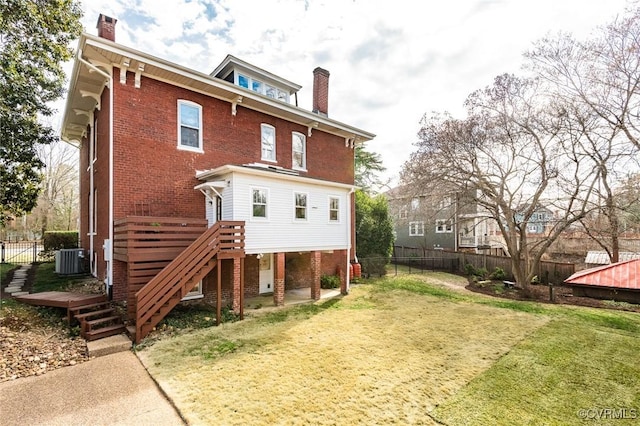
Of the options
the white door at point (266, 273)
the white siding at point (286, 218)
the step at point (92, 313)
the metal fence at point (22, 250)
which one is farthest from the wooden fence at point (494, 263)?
the metal fence at point (22, 250)

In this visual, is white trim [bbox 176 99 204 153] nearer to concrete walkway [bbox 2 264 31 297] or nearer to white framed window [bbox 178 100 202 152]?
white framed window [bbox 178 100 202 152]

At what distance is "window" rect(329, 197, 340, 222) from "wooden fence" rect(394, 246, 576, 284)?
40.4ft

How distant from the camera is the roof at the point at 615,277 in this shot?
3.64 meters

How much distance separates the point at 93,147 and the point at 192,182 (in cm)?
504

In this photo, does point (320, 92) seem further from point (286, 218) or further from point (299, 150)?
point (286, 218)

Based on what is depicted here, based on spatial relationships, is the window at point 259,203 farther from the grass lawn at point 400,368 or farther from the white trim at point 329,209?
the grass lawn at point 400,368

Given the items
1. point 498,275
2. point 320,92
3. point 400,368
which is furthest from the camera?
point 498,275

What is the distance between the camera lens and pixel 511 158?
598 inches

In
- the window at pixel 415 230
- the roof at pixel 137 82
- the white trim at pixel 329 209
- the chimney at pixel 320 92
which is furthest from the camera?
the window at pixel 415 230

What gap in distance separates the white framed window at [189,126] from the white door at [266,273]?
16.9ft

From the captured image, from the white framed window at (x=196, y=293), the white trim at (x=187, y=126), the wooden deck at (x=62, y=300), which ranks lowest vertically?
the white framed window at (x=196, y=293)

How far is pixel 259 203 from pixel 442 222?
11.6 m

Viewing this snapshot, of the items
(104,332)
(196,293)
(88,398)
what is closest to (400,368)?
(88,398)

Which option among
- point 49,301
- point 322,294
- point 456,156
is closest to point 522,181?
point 456,156
